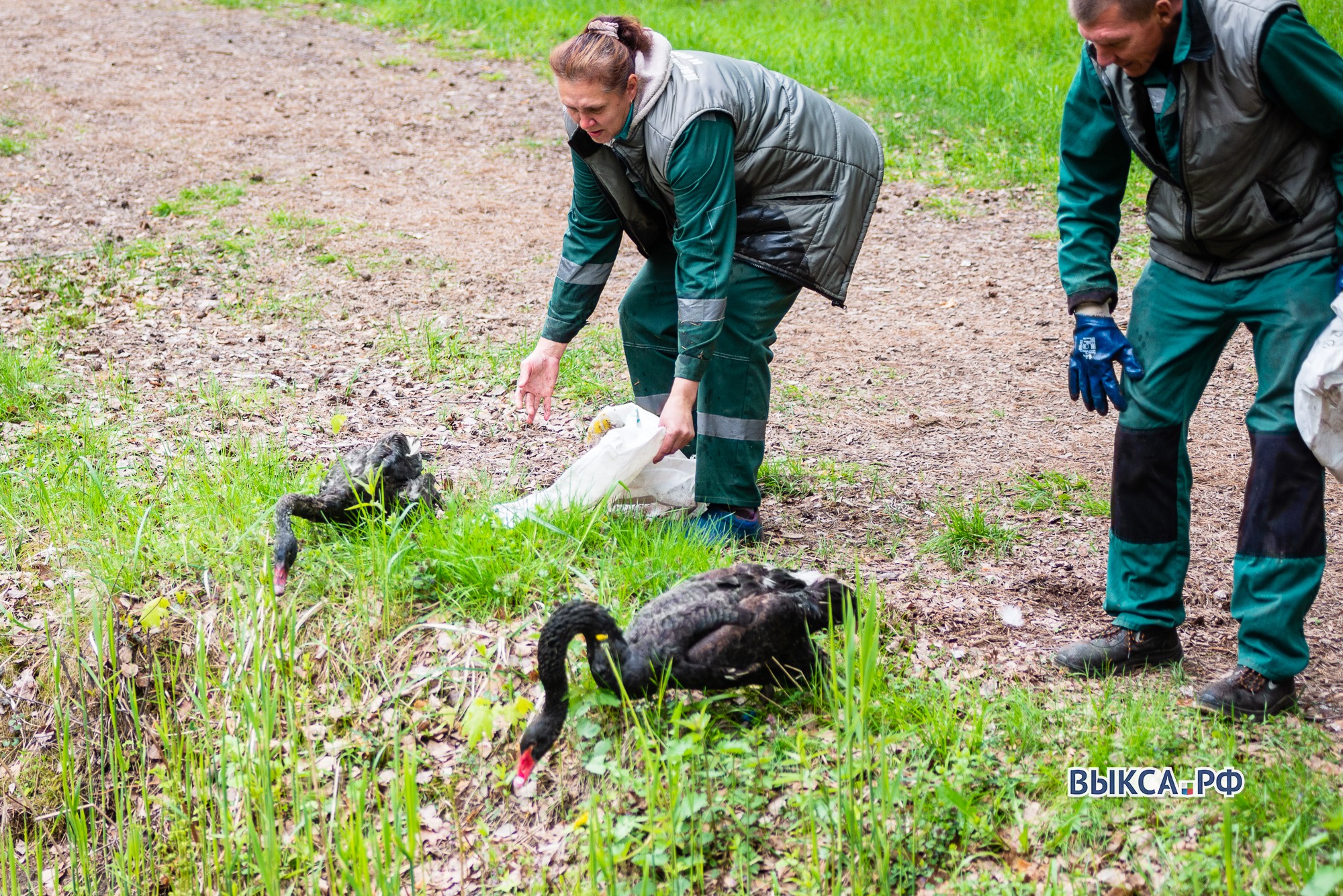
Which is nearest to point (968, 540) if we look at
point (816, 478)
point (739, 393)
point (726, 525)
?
point (816, 478)

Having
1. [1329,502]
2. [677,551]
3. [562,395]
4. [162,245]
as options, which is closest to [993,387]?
[1329,502]

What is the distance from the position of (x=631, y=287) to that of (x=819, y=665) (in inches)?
74.7

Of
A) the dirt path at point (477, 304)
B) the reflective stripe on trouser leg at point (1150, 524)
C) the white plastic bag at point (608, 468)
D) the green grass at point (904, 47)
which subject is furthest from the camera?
the green grass at point (904, 47)

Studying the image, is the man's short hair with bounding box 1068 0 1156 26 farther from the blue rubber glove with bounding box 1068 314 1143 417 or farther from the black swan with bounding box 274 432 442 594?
the black swan with bounding box 274 432 442 594

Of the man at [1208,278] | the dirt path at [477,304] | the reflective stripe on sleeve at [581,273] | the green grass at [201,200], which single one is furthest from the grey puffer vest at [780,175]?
the green grass at [201,200]

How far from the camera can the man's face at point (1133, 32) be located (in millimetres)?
3027

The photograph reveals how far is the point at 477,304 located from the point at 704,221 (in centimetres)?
384

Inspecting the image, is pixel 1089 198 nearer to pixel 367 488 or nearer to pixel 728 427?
pixel 728 427

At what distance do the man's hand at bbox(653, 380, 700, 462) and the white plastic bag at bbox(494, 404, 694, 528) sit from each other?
0.06m

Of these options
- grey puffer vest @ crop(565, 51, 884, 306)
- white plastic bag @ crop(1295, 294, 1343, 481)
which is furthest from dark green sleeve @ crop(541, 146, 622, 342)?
white plastic bag @ crop(1295, 294, 1343, 481)

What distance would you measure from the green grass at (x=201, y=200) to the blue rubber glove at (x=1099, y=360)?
24.5ft

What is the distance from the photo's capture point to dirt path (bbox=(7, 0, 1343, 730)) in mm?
4586

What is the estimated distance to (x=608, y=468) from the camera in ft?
13.9

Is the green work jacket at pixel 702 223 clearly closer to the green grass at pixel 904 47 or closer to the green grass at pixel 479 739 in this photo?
the green grass at pixel 479 739
